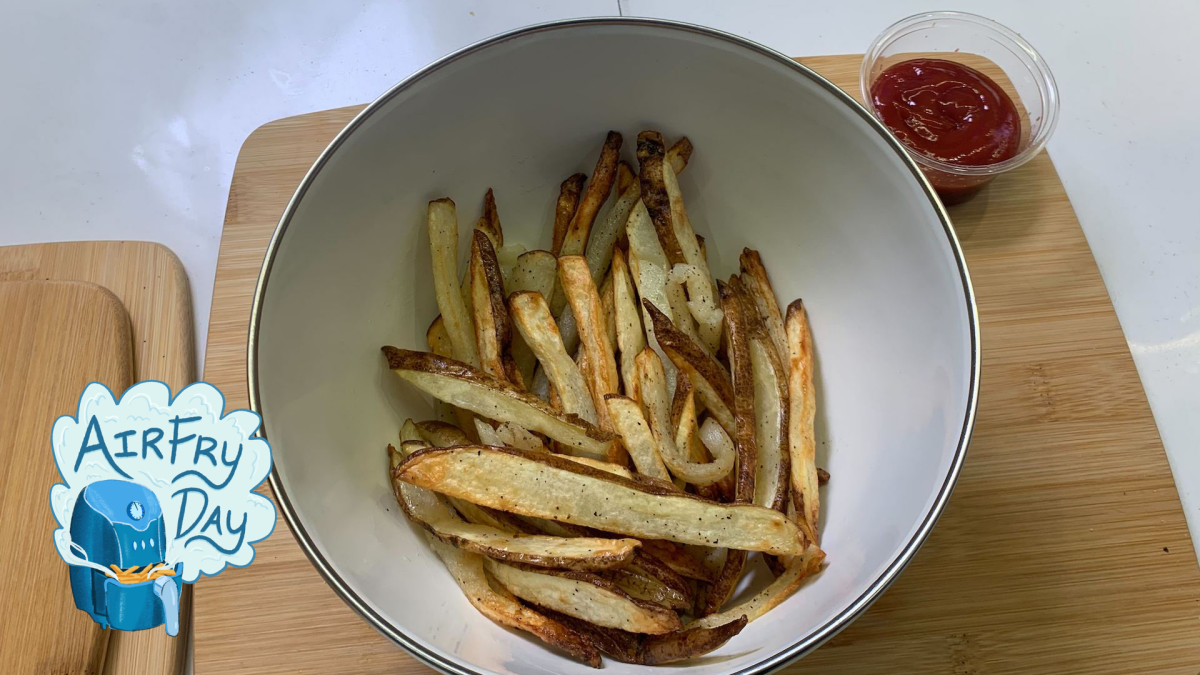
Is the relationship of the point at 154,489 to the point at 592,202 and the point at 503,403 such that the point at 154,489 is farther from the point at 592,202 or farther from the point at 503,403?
the point at 592,202

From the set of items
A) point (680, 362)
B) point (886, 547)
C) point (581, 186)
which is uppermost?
point (581, 186)

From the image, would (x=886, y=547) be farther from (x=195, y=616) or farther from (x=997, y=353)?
(x=195, y=616)

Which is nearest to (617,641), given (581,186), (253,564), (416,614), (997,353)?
(416,614)

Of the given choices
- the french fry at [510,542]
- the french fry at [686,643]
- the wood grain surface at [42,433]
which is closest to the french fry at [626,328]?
the french fry at [510,542]

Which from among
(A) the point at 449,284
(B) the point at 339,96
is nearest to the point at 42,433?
(A) the point at 449,284

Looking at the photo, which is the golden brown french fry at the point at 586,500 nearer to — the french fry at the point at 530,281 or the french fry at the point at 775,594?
the french fry at the point at 775,594

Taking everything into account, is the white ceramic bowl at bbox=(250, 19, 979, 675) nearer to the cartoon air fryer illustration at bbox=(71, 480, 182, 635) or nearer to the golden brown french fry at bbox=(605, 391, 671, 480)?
the cartoon air fryer illustration at bbox=(71, 480, 182, 635)
